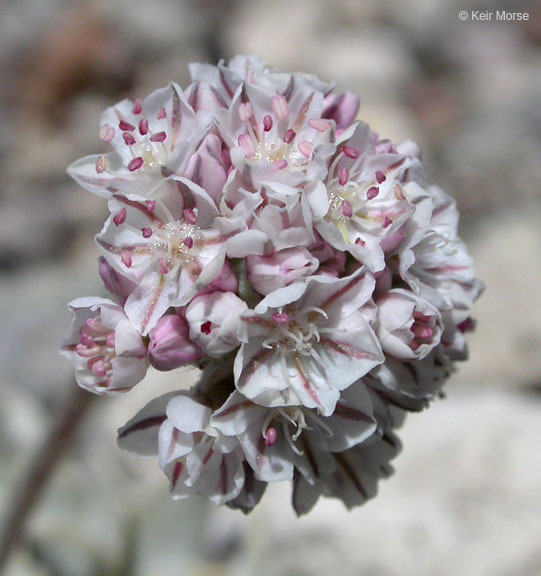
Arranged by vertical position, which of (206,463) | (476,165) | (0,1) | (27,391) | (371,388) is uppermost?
(371,388)

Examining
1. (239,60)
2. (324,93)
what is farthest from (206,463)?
(239,60)

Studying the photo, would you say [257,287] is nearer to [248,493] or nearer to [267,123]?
[267,123]

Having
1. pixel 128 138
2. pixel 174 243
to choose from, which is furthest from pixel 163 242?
pixel 128 138

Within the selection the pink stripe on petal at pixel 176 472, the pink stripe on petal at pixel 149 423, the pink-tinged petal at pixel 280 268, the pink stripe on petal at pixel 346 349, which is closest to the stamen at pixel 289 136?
the pink-tinged petal at pixel 280 268

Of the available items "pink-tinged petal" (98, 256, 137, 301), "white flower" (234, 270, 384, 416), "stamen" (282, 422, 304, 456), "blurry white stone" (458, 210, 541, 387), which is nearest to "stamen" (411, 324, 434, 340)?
"white flower" (234, 270, 384, 416)

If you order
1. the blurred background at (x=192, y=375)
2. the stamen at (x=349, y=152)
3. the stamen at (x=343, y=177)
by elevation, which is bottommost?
the blurred background at (x=192, y=375)

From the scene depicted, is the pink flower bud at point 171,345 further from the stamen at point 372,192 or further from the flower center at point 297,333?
the stamen at point 372,192

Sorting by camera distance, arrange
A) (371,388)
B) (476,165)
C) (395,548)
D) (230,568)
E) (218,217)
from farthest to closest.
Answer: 1. (476,165)
2. (230,568)
3. (395,548)
4. (371,388)
5. (218,217)

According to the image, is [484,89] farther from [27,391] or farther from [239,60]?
[239,60]
